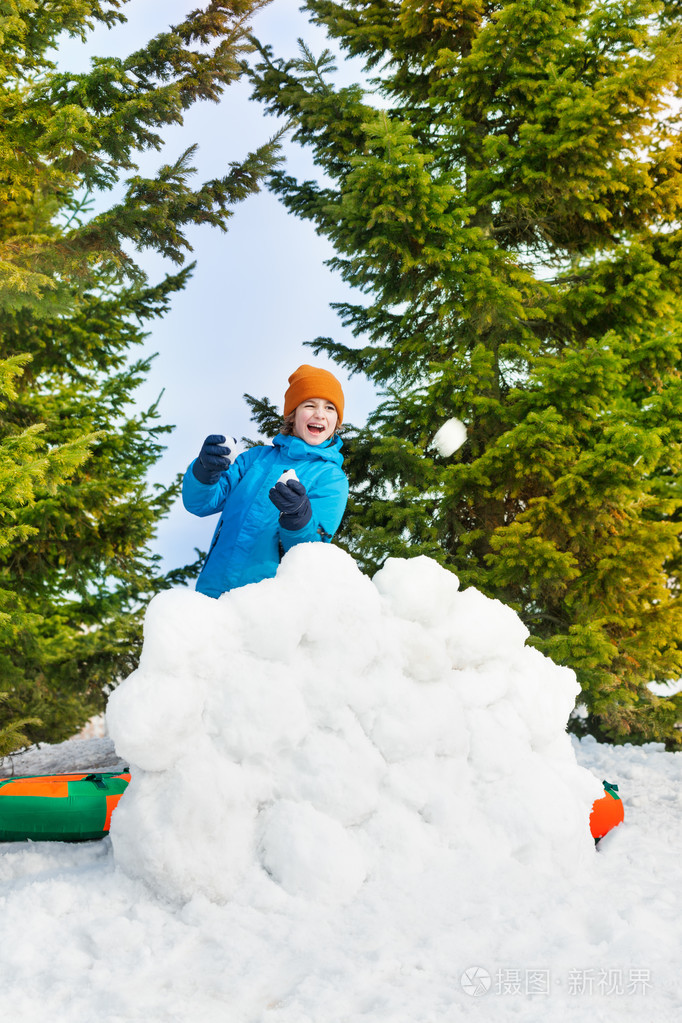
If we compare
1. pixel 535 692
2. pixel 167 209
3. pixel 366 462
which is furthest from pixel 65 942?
pixel 167 209

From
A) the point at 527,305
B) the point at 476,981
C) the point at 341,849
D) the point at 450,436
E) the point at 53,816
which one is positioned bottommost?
the point at 53,816

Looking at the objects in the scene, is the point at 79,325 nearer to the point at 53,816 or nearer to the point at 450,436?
the point at 450,436

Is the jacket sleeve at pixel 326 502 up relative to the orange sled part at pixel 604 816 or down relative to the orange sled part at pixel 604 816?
up

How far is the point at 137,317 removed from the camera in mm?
8250

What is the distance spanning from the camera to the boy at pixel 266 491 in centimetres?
337

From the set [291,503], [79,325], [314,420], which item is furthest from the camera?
[79,325]

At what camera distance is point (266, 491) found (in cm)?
342

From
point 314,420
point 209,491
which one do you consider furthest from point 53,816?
point 314,420

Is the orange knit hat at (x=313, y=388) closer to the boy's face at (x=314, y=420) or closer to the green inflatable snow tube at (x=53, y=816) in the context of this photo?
the boy's face at (x=314, y=420)

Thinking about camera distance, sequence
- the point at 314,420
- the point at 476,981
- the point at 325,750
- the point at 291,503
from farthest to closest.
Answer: the point at 314,420
the point at 291,503
the point at 325,750
the point at 476,981

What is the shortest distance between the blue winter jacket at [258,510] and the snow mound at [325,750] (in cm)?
52

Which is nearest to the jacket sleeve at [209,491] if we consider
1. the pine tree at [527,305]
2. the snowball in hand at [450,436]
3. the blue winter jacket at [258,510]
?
the blue winter jacket at [258,510]

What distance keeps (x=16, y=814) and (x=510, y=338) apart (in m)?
5.35

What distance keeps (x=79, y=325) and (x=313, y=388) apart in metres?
5.61
